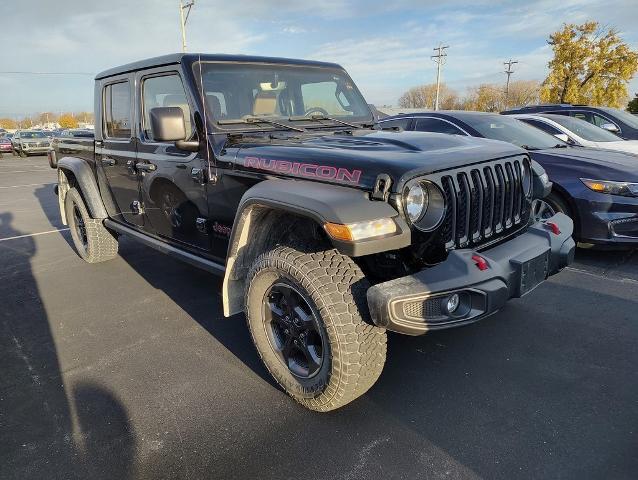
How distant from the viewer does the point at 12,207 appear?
370 inches

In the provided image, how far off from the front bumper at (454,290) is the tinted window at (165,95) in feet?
6.09

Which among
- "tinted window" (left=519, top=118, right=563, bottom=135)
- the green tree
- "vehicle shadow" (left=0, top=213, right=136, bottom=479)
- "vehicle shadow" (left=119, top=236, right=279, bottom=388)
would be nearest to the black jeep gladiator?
"vehicle shadow" (left=119, top=236, right=279, bottom=388)

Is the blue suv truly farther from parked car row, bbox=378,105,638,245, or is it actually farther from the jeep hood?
the jeep hood

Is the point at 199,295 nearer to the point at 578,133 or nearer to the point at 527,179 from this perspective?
the point at 527,179

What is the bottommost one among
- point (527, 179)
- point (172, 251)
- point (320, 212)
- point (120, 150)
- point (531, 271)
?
point (172, 251)

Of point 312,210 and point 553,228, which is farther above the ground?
point 312,210

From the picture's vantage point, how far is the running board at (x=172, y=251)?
10.5 feet

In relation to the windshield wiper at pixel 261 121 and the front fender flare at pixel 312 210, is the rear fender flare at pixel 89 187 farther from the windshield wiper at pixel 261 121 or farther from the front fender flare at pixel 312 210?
the front fender flare at pixel 312 210

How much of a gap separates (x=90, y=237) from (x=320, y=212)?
391cm

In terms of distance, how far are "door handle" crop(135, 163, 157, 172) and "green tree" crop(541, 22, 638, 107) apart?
76.4ft

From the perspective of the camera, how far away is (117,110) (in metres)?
4.14

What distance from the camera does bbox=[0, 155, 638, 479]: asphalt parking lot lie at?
2160mm

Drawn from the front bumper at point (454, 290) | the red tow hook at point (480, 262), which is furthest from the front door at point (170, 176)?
the red tow hook at point (480, 262)

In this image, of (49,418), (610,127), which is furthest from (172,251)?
(610,127)
